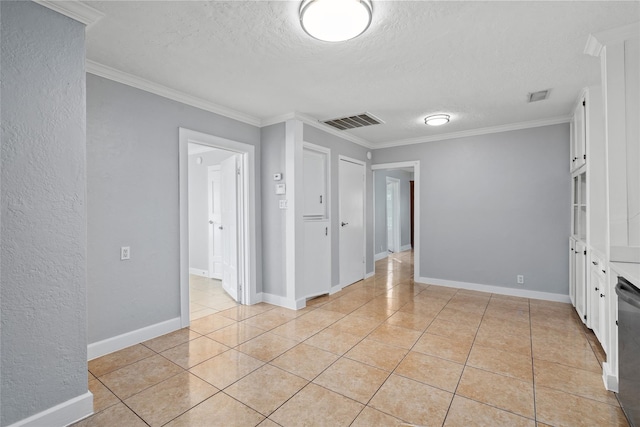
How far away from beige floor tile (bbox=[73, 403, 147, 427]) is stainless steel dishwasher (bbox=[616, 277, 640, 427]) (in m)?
2.63

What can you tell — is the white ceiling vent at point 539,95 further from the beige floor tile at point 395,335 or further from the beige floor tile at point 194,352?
the beige floor tile at point 194,352

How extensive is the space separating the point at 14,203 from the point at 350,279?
418 centimetres

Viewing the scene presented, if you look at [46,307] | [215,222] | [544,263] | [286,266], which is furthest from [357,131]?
[46,307]

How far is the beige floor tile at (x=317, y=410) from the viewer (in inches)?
70.2

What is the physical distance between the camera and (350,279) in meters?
5.02

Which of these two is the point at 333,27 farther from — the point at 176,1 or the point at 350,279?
the point at 350,279

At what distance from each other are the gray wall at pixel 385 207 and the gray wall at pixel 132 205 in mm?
4361

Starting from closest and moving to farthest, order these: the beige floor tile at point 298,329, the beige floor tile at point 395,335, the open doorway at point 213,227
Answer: the beige floor tile at point 395,335 → the beige floor tile at point 298,329 → the open doorway at point 213,227

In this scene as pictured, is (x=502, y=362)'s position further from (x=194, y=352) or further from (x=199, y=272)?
(x=199, y=272)

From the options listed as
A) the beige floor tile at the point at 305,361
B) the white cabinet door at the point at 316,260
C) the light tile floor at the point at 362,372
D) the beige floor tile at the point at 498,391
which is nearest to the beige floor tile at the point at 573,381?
the light tile floor at the point at 362,372

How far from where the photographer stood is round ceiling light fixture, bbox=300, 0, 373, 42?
1.73 metres

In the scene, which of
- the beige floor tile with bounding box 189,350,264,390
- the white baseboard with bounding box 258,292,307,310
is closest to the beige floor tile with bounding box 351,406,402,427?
the beige floor tile with bounding box 189,350,264,390

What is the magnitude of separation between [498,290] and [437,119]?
2621 millimetres

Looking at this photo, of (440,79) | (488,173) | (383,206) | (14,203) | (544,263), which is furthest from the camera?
(383,206)
